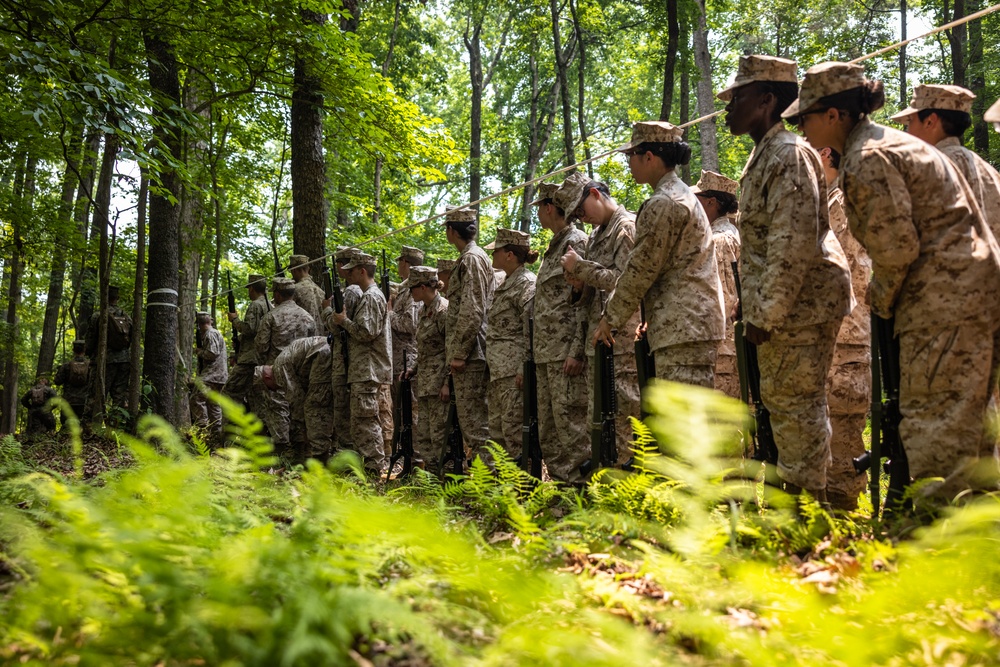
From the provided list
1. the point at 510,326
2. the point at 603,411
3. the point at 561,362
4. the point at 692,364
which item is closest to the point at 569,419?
the point at 561,362

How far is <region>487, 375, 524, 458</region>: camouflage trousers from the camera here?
6.66 m

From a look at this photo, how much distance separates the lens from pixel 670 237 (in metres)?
4.75

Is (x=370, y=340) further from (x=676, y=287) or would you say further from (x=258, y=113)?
(x=258, y=113)

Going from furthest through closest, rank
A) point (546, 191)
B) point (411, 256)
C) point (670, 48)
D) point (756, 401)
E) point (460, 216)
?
point (670, 48) → point (411, 256) → point (460, 216) → point (546, 191) → point (756, 401)

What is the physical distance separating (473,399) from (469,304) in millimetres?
995

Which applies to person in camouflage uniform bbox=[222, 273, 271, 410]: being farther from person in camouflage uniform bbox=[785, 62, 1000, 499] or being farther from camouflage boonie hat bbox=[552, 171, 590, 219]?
person in camouflage uniform bbox=[785, 62, 1000, 499]

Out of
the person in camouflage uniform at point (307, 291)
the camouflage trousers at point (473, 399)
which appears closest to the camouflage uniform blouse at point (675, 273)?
the camouflage trousers at point (473, 399)

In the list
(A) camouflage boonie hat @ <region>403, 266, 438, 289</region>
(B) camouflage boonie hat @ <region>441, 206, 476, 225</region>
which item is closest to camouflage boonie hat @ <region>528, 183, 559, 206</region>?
(B) camouflage boonie hat @ <region>441, 206, 476, 225</region>

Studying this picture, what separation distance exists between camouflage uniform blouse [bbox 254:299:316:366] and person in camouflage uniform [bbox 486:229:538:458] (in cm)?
361

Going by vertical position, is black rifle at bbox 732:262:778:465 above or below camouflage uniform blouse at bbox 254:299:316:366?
below

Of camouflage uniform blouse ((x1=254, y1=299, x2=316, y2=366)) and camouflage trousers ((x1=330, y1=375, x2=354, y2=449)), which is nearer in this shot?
camouflage trousers ((x1=330, y1=375, x2=354, y2=449))

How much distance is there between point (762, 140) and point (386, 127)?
6818mm

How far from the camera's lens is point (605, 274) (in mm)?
5348

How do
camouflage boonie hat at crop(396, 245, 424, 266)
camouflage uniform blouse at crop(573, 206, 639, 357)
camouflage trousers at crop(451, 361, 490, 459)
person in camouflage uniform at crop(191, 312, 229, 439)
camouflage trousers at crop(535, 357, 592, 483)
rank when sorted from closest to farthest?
camouflage uniform blouse at crop(573, 206, 639, 357) → camouflage trousers at crop(535, 357, 592, 483) → camouflage trousers at crop(451, 361, 490, 459) → camouflage boonie hat at crop(396, 245, 424, 266) → person in camouflage uniform at crop(191, 312, 229, 439)
